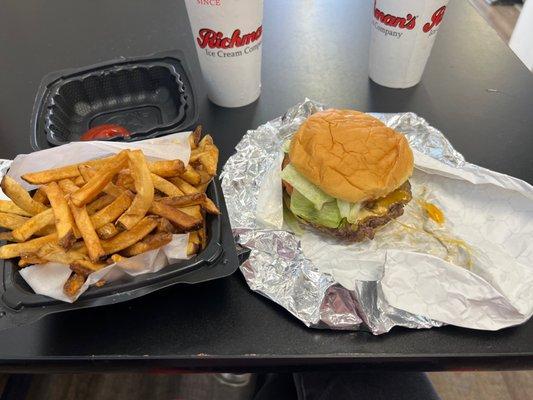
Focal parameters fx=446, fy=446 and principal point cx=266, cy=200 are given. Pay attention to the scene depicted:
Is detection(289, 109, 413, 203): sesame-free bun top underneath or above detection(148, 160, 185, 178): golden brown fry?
underneath

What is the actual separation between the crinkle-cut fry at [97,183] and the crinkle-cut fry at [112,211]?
4 cm

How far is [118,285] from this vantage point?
2.71 ft

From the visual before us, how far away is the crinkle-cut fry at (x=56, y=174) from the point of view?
0.91 m

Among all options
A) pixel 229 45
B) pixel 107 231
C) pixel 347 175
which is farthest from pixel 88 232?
pixel 229 45

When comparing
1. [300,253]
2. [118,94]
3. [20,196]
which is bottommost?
[300,253]

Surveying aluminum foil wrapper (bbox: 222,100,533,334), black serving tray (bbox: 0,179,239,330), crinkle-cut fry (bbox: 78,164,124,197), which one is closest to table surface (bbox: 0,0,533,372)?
aluminum foil wrapper (bbox: 222,100,533,334)

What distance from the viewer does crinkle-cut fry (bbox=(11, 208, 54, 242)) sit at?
0.82m

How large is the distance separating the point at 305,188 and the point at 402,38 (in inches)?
24.1

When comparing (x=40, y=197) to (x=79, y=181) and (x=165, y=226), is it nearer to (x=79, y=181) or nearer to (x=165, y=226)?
(x=79, y=181)

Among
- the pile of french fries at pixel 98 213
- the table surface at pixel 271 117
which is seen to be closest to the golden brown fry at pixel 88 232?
the pile of french fries at pixel 98 213

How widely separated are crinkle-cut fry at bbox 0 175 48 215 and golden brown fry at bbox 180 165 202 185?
0.29 meters

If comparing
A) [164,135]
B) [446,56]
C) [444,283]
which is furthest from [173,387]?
[446,56]

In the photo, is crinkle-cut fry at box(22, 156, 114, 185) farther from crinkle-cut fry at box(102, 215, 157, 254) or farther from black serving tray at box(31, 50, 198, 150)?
black serving tray at box(31, 50, 198, 150)

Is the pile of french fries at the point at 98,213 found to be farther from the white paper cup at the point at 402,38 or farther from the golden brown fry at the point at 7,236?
the white paper cup at the point at 402,38
